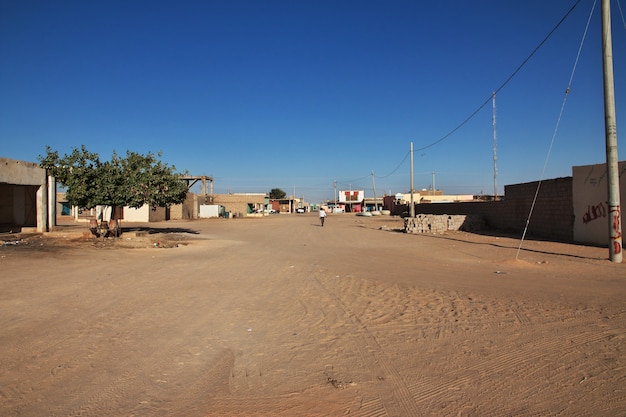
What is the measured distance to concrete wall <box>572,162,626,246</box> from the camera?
640 inches

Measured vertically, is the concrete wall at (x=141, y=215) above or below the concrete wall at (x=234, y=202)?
below

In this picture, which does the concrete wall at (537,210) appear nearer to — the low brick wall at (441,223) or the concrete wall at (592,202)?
the concrete wall at (592,202)

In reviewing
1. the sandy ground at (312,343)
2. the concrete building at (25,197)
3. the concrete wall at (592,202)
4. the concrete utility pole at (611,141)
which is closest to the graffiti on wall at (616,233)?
the concrete utility pole at (611,141)

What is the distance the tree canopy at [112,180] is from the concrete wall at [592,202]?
18335 millimetres

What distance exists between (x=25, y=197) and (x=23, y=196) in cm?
12

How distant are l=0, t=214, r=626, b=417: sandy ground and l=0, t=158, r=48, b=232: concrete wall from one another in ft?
41.8

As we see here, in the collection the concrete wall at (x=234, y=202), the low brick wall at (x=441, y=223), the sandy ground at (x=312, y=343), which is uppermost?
the concrete wall at (x=234, y=202)

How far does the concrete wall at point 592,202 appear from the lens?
16250mm

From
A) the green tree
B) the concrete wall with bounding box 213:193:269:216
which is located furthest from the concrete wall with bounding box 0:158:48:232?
the green tree

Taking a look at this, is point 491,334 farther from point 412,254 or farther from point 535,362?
point 412,254

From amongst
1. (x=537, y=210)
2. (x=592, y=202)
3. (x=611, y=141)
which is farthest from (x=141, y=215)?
A: (x=611, y=141)

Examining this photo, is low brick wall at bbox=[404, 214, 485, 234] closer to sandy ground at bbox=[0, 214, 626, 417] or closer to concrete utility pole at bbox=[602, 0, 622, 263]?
concrete utility pole at bbox=[602, 0, 622, 263]

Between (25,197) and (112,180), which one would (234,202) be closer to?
(25,197)

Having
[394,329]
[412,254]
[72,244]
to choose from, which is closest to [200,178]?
[72,244]
